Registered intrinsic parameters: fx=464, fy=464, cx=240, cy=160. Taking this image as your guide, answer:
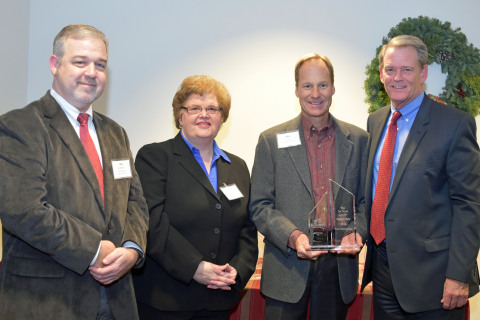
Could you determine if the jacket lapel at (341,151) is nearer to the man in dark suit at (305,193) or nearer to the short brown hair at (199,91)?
the man in dark suit at (305,193)

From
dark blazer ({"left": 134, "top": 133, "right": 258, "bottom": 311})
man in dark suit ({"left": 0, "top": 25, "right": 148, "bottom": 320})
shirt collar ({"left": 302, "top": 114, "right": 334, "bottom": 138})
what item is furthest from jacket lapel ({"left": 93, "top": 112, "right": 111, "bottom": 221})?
shirt collar ({"left": 302, "top": 114, "right": 334, "bottom": 138})

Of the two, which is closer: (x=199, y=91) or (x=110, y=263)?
(x=110, y=263)

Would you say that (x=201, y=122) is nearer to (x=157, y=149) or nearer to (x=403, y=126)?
(x=157, y=149)

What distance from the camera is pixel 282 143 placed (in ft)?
8.57

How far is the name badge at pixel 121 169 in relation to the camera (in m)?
2.12

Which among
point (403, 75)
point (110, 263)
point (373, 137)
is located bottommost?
point (110, 263)

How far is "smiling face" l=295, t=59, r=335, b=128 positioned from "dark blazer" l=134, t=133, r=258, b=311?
1.99ft


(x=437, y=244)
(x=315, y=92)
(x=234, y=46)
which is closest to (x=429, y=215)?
(x=437, y=244)

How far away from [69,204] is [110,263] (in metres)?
0.30

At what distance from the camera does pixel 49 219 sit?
176 cm

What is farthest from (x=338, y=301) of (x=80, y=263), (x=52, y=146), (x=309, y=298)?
(x=52, y=146)

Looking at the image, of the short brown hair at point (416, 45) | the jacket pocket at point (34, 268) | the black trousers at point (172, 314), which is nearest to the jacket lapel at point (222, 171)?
the black trousers at point (172, 314)

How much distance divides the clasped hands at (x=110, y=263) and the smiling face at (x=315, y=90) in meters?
1.26

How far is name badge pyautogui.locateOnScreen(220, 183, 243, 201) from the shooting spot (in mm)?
2551
